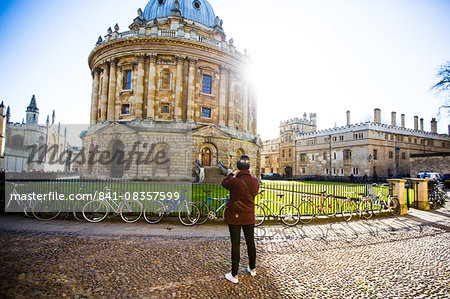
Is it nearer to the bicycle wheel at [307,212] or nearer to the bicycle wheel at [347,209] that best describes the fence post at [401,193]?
the bicycle wheel at [347,209]

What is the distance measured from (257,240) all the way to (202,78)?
74.7ft

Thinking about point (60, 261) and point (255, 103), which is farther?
point (255, 103)

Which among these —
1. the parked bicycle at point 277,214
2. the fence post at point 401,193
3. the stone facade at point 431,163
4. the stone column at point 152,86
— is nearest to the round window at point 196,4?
the stone column at point 152,86

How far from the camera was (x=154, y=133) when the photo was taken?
23.1 meters

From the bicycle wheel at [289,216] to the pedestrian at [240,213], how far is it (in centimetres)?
411

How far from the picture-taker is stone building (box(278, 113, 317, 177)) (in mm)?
52594

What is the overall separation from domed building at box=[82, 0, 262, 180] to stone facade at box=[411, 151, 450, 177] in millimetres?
24904

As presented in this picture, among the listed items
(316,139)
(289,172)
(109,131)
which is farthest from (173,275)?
(289,172)

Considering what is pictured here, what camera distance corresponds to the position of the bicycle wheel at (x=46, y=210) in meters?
8.14

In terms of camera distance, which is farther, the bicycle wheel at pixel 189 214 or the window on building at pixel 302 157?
the window on building at pixel 302 157

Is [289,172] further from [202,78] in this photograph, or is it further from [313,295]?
[313,295]

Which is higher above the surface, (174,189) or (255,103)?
(255,103)

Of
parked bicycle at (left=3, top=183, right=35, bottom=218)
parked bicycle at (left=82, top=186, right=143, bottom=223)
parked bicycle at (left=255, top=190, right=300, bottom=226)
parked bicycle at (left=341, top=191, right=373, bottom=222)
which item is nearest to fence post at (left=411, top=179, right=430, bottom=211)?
parked bicycle at (left=341, top=191, right=373, bottom=222)

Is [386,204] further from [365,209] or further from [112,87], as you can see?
[112,87]
